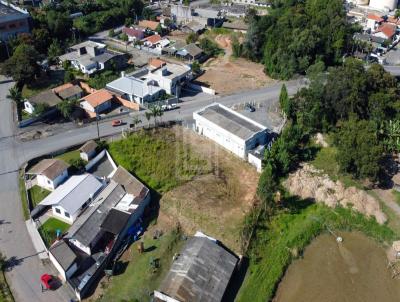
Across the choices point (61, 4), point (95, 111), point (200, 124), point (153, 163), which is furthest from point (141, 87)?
point (61, 4)

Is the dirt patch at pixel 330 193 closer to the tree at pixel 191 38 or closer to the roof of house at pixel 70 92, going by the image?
the roof of house at pixel 70 92

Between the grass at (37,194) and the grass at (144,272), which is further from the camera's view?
the grass at (37,194)

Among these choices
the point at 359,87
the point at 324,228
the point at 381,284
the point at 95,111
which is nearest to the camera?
the point at 381,284

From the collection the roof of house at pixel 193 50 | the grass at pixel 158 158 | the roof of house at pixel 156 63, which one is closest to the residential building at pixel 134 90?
the roof of house at pixel 156 63

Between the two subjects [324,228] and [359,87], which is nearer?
[324,228]

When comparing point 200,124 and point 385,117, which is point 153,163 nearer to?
point 200,124

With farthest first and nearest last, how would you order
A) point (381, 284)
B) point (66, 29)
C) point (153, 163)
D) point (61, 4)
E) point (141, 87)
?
point (61, 4)
point (66, 29)
point (141, 87)
point (153, 163)
point (381, 284)
